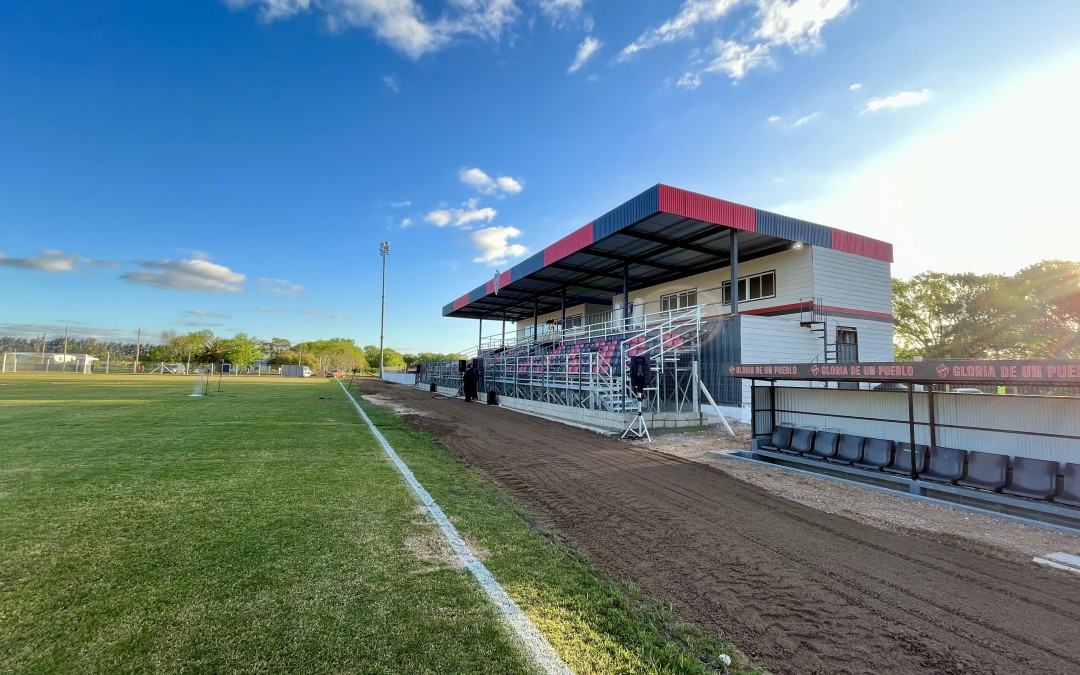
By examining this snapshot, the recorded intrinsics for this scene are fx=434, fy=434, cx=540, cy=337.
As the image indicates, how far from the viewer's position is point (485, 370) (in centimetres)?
2864

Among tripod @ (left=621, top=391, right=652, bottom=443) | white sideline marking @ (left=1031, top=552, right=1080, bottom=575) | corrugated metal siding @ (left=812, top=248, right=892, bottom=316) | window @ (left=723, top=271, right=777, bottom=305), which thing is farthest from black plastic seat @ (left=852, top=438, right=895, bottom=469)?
window @ (left=723, top=271, right=777, bottom=305)

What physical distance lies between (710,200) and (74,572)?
18.4 meters

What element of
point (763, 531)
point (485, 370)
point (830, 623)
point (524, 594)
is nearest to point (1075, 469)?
point (763, 531)

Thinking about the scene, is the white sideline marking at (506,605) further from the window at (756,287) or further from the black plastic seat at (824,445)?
the window at (756,287)

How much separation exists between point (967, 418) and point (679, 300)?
18.5m

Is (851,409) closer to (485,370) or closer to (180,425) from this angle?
(180,425)

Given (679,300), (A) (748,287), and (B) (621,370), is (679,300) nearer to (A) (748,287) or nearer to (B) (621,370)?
(A) (748,287)

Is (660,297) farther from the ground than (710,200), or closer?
closer

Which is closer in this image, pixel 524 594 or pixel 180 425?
pixel 524 594

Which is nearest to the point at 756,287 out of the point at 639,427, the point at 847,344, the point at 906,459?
the point at 847,344

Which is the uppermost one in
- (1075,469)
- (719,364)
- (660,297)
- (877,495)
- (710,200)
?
(710,200)

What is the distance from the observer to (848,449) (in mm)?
8414

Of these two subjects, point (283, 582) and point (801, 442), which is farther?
point (801, 442)

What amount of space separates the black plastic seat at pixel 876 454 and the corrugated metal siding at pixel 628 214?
1042 cm
